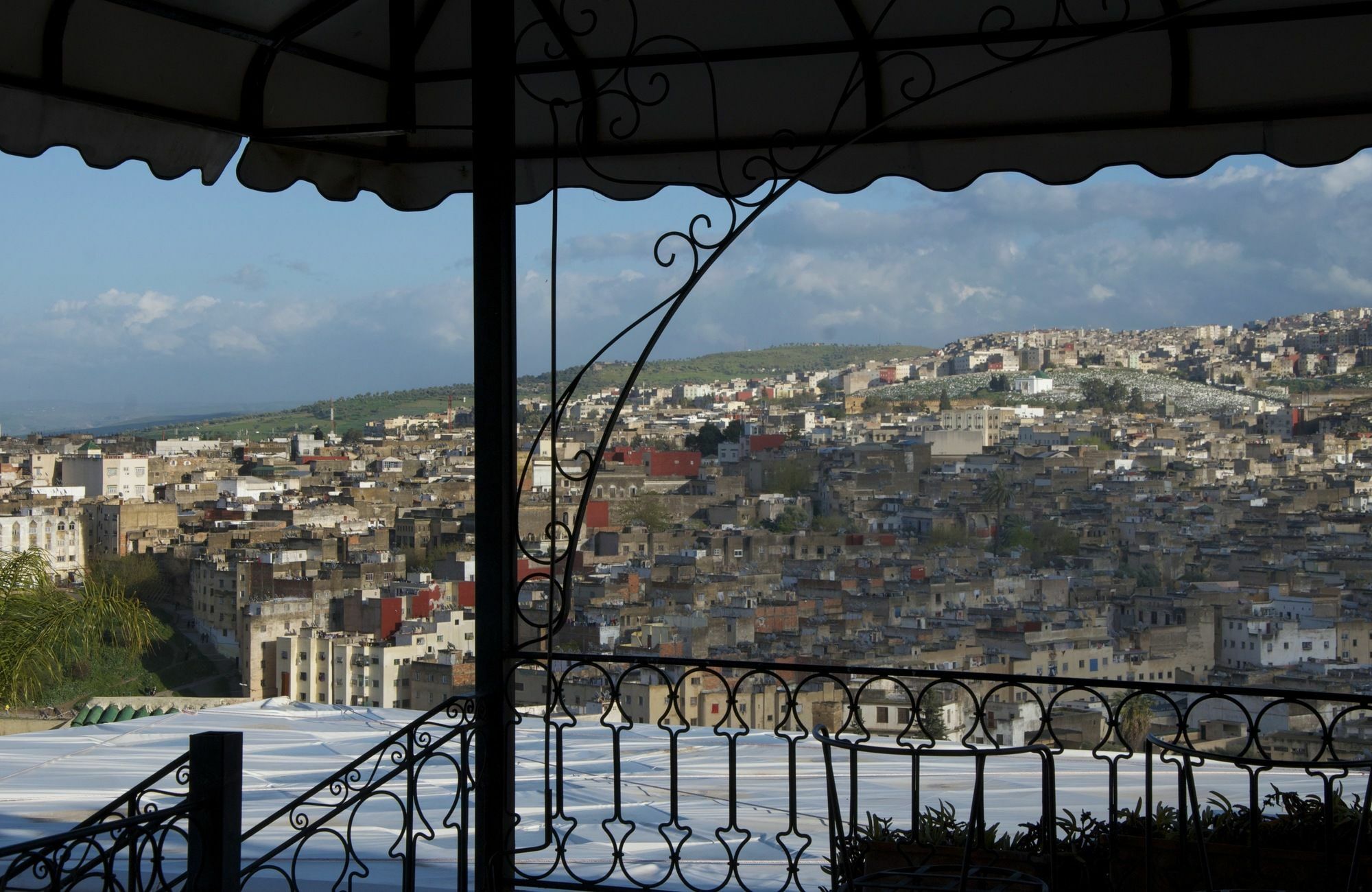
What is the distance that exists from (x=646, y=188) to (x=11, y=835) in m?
3.39

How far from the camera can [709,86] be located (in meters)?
3.48

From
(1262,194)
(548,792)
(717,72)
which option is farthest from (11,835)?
(1262,194)

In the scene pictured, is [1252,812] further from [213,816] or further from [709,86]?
[709,86]

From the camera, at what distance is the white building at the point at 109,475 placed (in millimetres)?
27797

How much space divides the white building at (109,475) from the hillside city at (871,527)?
0.10 metres

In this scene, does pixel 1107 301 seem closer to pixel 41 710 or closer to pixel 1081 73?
pixel 41 710

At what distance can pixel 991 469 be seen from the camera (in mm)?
23562

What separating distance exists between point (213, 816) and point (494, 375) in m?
1.15

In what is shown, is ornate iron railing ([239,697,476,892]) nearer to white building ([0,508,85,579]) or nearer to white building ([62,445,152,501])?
white building ([0,508,85,579])

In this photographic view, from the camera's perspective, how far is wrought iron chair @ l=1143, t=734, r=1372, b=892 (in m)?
2.33

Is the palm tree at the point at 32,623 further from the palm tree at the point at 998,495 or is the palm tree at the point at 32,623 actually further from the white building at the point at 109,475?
the white building at the point at 109,475

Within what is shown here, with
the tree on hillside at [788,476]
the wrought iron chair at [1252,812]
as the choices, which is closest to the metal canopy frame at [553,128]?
the wrought iron chair at [1252,812]

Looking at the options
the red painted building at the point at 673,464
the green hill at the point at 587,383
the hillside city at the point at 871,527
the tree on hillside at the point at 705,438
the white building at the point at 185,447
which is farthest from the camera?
the white building at the point at 185,447

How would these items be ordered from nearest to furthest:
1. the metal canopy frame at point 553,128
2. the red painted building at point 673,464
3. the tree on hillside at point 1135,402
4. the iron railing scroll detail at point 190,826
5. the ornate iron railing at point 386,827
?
1. the iron railing scroll detail at point 190,826
2. the ornate iron railing at point 386,827
3. the metal canopy frame at point 553,128
4. the tree on hillside at point 1135,402
5. the red painted building at point 673,464
